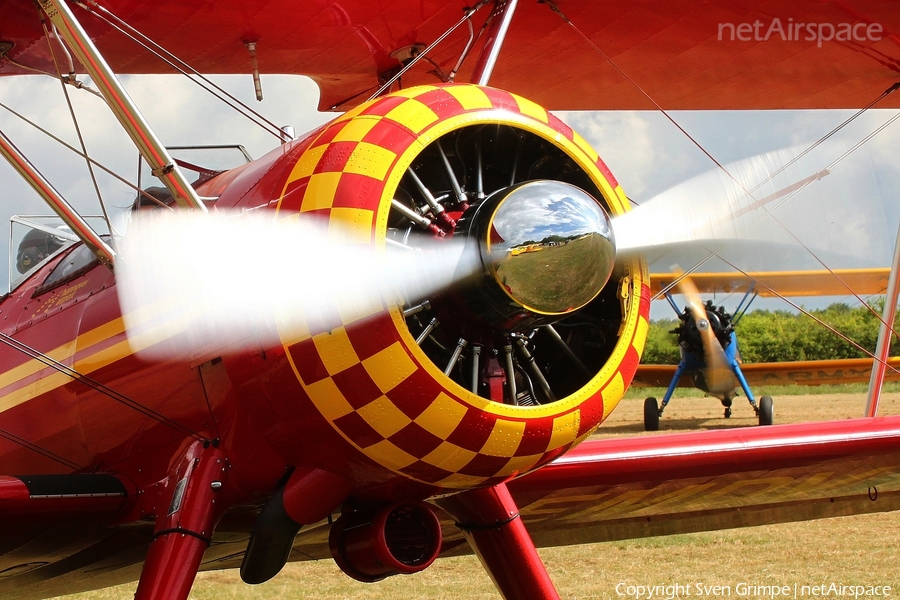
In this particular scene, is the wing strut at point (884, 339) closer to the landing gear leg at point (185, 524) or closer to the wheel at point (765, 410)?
the landing gear leg at point (185, 524)

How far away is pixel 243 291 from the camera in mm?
3182

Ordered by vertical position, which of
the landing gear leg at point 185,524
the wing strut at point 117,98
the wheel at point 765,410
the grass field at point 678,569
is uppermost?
the wing strut at point 117,98

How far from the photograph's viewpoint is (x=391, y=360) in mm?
2895

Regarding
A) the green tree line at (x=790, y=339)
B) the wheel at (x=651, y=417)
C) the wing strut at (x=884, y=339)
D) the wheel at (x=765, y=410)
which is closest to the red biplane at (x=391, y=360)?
the wing strut at (x=884, y=339)

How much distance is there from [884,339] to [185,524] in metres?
4.34

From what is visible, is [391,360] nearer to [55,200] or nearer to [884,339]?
[55,200]

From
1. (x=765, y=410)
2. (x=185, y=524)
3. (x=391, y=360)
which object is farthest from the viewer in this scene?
(x=765, y=410)

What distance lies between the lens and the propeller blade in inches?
115

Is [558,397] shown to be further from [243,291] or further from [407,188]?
[243,291]

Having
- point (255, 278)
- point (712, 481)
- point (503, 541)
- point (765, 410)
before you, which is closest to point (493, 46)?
point (255, 278)

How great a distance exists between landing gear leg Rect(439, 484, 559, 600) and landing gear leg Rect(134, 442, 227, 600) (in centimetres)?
104

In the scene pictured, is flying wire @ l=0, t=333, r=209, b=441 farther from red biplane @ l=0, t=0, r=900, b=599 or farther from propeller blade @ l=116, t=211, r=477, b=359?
propeller blade @ l=116, t=211, r=477, b=359

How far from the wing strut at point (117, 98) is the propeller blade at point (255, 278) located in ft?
0.64

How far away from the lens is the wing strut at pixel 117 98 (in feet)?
10.7
